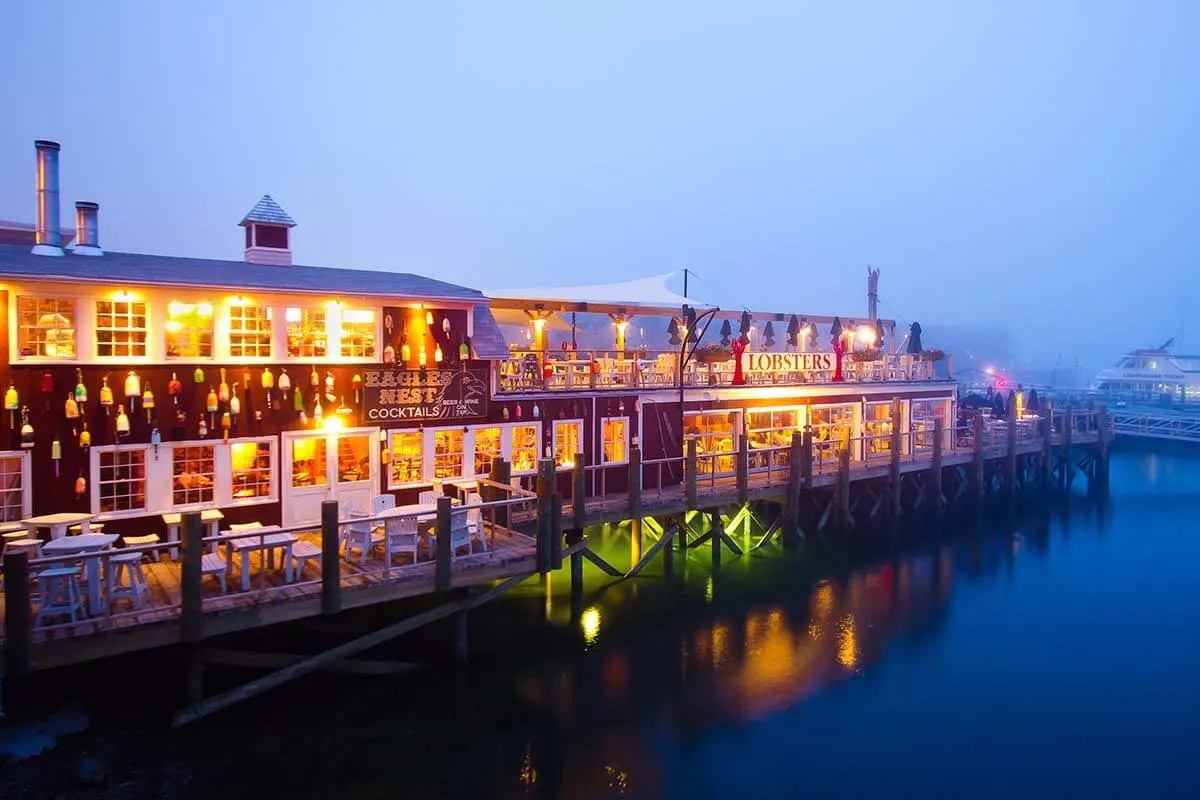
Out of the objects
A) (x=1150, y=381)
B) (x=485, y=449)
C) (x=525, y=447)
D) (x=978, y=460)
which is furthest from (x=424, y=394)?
(x=1150, y=381)

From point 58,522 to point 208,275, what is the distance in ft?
17.9

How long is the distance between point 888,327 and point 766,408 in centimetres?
1182

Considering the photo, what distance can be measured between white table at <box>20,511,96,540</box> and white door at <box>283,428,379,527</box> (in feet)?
12.3

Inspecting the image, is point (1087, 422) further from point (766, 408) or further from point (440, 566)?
point (440, 566)

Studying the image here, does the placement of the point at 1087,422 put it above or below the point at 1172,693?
above

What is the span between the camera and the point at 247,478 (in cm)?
1659

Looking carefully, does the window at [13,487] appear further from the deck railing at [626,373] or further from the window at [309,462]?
the deck railing at [626,373]

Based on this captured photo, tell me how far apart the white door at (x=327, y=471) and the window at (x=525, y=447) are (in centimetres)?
388

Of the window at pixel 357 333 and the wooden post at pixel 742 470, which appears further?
the wooden post at pixel 742 470

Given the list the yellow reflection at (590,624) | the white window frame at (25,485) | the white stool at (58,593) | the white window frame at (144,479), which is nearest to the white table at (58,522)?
the white window frame at (25,485)

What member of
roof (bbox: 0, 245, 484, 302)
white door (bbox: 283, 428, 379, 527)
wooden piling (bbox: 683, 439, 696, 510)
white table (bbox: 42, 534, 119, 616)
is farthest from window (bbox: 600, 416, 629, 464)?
white table (bbox: 42, 534, 119, 616)

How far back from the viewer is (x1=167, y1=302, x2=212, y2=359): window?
51.7 feet

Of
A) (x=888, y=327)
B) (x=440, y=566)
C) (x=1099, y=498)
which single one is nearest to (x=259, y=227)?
(x=440, y=566)

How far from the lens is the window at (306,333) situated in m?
17.0
